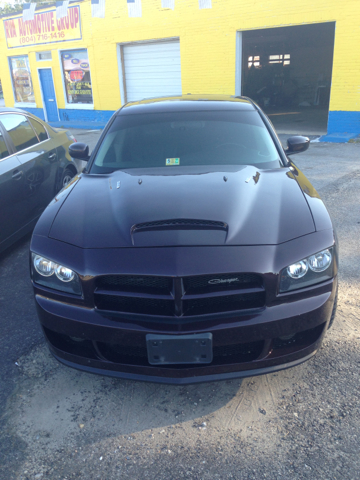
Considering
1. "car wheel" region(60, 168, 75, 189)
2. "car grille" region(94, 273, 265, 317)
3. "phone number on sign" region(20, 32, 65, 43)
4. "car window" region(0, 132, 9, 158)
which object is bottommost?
"car wheel" region(60, 168, 75, 189)

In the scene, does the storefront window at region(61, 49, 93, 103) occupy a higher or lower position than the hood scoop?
higher

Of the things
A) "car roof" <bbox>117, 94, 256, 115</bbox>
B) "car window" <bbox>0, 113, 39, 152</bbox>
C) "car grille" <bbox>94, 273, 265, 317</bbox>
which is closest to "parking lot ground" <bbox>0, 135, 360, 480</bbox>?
"car grille" <bbox>94, 273, 265, 317</bbox>

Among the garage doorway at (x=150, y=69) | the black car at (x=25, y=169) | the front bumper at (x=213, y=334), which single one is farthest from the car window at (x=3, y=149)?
the garage doorway at (x=150, y=69)

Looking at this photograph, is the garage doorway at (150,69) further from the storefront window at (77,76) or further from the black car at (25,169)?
the black car at (25,169)

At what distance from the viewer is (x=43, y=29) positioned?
1661 cm

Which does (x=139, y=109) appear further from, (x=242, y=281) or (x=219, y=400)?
(x=219, y=400)

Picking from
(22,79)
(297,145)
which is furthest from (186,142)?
(22,79)

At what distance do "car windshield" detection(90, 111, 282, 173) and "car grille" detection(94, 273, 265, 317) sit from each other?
4.34ft

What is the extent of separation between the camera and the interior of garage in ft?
69.1

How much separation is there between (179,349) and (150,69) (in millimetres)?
14429

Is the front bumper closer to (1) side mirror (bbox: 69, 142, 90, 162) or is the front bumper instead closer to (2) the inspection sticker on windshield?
(2) the inspection sticker on windshield

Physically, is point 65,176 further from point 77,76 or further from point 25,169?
point 77,76

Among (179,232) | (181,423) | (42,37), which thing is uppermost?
(42,37)

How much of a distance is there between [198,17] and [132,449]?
43.7 feet
